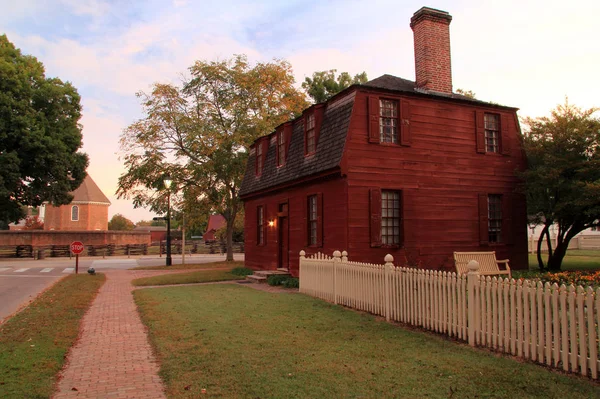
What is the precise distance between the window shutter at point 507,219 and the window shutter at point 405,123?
14.5 ft

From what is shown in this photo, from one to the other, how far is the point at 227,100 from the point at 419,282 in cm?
2431

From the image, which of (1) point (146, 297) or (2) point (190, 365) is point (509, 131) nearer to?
(1) point (146, 297)

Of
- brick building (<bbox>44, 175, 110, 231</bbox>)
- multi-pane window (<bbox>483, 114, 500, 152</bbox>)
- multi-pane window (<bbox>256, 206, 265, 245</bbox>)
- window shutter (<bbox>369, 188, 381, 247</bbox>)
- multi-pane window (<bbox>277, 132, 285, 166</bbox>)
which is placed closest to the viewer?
window shutter (<bbox>369, 188, 381, 247</bbox>)

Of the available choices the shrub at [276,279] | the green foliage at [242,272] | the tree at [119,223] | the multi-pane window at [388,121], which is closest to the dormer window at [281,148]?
the shrub at [276,279]

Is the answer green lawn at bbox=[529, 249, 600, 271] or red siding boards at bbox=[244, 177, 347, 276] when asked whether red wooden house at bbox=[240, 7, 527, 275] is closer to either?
red siding boards at bbox=[244, 177, 347, 276]

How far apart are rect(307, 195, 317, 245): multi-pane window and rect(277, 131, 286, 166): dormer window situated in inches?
110

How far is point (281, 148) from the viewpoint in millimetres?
18172

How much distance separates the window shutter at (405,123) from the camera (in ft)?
46.8

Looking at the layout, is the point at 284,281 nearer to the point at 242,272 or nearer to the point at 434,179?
the point at 242,272

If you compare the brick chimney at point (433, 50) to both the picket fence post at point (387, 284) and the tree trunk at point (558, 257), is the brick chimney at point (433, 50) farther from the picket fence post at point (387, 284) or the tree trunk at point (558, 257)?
the picket fence post at point (387, 284)

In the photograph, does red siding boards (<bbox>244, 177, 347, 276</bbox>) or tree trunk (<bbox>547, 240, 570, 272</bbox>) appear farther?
tree trunk (<bbox>547, 240, 570, 272</bbox>)

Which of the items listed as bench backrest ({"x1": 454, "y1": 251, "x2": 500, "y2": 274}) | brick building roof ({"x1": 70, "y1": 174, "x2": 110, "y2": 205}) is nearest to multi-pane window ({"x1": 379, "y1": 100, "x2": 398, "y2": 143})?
bench backrest ({"x1": 454, "y1": 251, "x2": 500, "y2": 274})

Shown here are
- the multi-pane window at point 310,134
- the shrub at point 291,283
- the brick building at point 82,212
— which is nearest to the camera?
the shrub at point 291,283

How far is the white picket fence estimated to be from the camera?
538 centimetres
